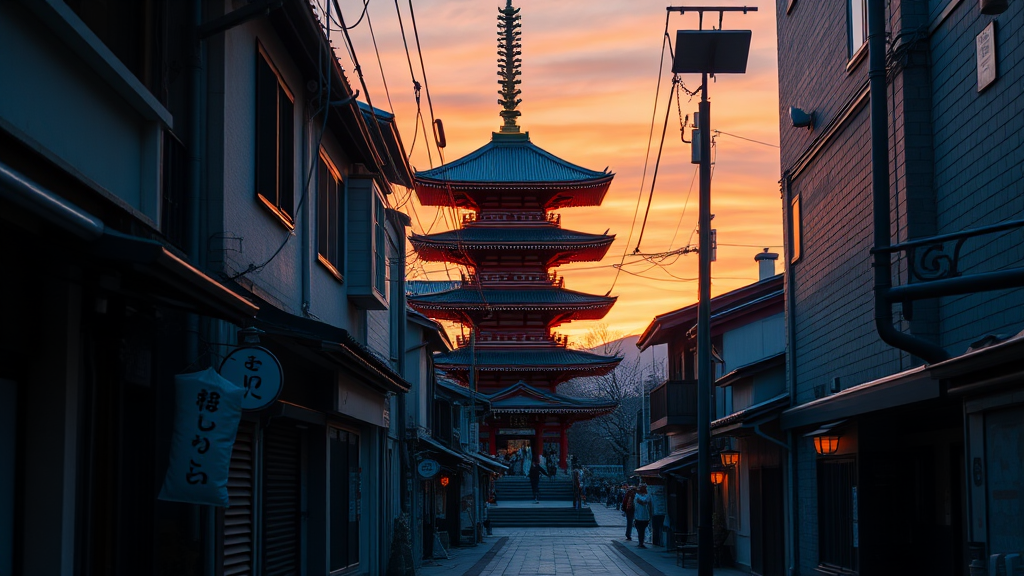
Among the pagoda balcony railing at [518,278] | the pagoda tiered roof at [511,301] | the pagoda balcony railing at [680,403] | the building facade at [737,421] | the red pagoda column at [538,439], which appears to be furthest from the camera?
the red pagoda column at [538,439]

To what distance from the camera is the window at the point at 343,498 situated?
15.8 metres

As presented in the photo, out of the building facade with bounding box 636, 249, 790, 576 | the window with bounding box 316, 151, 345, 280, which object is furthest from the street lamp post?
the window with bounding box 316, 151, 345, 280

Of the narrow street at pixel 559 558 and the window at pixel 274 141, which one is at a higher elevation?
the window at pixel 274 141

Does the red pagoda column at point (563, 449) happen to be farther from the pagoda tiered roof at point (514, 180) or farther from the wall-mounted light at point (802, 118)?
the wall-mounted light at point (802, 118)

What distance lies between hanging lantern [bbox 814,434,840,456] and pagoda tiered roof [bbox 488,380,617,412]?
41.4 metres

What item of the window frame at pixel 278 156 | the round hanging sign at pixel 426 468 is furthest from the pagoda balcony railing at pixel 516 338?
the window frame at pixel 278 156

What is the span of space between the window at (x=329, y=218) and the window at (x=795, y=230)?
810 centimetres

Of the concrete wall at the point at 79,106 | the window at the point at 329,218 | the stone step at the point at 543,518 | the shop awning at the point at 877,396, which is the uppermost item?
the window at the point at 329,218

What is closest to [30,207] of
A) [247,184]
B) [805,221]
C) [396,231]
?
[247,184]

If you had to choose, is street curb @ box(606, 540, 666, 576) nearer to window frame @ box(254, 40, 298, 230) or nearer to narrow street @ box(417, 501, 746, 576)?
narrow street @ box(417, 501, 746, 576)

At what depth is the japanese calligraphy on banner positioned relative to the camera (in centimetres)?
784

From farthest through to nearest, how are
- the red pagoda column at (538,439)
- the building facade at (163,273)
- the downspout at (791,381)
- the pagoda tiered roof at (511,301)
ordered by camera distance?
the red pagoda column at (538,439) → the pagoda tiered roof at (511,301) → the downspout at (791,381) → the building facade at (163,273)

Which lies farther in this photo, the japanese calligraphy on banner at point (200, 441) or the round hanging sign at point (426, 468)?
the round hanging sign at point (426, 468)

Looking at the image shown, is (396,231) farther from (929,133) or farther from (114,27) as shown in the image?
(114,27)
